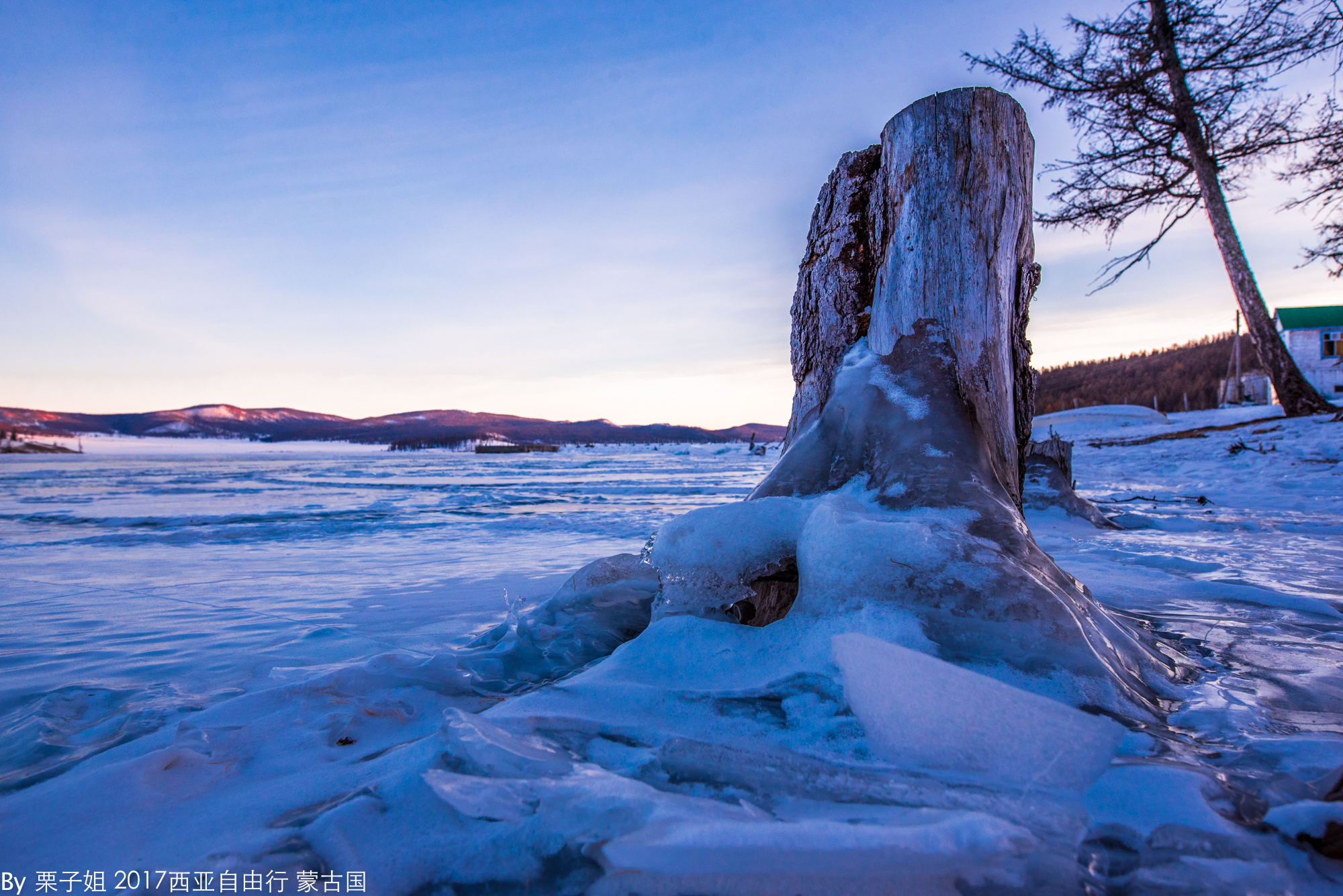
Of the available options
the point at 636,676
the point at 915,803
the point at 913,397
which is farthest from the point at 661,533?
the point at 915,803

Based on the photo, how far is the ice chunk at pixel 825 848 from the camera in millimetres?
797

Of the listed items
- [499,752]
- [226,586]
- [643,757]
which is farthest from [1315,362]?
[226,586]

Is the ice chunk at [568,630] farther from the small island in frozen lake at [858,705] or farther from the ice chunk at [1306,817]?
the ice chunk at [1306,817]

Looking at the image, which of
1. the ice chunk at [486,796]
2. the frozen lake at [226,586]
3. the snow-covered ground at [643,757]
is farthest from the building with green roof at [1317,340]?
the ice chunk at [486,796]

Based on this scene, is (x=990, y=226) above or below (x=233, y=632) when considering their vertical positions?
above

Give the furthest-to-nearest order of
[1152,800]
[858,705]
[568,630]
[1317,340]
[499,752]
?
1. [1317,340]
2. [568,630]
3. [858,705]
4. [499,752]
5. [1152,800]

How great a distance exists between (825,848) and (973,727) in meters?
0.47

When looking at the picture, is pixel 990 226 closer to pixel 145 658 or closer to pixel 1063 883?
pixel 1063 883

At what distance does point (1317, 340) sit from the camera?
73.9 feet

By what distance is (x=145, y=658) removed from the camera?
2.00 meters

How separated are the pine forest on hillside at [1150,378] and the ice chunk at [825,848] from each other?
1191 inches

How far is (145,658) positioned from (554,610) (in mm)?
1352

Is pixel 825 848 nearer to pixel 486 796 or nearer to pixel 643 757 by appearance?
pixel 643 757

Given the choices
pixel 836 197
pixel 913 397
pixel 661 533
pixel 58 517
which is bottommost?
pixel 58 517
